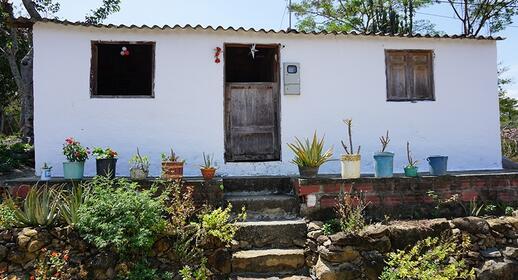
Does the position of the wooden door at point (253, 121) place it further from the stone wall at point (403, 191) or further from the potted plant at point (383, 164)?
the potted plant at point (383, 164)

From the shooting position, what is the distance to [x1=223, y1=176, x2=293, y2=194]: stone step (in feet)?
23.4

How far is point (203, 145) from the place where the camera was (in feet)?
25.8

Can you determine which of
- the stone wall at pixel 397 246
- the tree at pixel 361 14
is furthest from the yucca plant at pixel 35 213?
the tree at pixel 361 14

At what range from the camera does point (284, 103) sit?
812 centimetres

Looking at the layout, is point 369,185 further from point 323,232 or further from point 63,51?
point 63,51

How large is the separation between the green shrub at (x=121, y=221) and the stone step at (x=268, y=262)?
3.67ft

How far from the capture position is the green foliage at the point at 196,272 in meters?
4.88

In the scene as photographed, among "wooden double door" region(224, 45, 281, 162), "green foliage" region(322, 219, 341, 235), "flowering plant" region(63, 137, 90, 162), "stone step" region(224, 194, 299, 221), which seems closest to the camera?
"green foliage" region(322, 219, 341, 235)

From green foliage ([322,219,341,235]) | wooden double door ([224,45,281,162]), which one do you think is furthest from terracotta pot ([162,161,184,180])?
green foliage ([322,219,341,235])

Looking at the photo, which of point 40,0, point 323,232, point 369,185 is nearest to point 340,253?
point 323,232

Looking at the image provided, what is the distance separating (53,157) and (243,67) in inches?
211

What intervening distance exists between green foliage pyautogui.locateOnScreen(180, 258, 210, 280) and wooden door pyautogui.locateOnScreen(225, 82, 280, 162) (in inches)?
136

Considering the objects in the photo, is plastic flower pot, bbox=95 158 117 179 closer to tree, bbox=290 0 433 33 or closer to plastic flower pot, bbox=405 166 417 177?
plastic flower pot, bbox=405 166 417 177

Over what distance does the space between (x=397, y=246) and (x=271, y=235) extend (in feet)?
5.58
